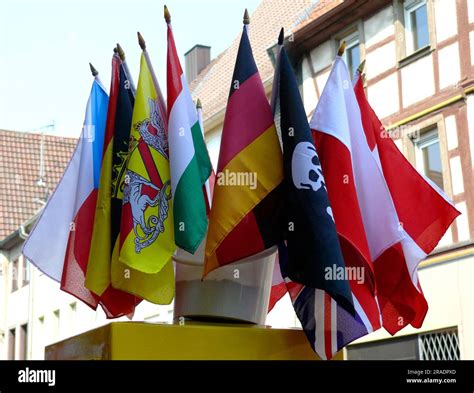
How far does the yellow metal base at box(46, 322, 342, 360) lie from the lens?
15.0 ft

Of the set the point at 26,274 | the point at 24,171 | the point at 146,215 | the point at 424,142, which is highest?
the point at 24,171

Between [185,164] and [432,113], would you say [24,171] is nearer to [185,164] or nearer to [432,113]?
[432,113]

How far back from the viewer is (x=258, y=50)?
79.2ft

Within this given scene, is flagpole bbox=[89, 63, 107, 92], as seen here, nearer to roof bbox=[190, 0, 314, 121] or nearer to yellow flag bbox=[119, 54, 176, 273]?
yellow flag bbox=[119, 54, 176, 273]

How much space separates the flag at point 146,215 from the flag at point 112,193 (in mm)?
115

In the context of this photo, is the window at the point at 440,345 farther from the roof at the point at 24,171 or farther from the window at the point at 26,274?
the roof at the point at 24,171

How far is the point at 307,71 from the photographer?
63.8ft

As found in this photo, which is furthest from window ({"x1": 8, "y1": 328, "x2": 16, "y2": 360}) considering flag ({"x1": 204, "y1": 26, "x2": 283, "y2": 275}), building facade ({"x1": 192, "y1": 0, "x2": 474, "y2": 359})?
flag ({"x1": 204, "y1": 26, "x2": 283, "y2": 275})

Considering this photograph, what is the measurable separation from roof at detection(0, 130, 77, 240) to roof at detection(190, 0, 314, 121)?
11.1 meters

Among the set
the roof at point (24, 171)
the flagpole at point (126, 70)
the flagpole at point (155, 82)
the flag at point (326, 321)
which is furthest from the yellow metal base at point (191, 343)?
the roof at point (24, 171)

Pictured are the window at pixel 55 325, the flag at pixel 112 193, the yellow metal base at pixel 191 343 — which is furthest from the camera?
the window at pixel 55 325

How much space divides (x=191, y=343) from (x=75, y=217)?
1.47 m

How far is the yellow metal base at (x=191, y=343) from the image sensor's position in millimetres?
4578

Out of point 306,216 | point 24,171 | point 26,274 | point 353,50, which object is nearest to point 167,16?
point 306,216
